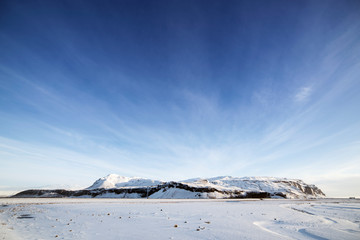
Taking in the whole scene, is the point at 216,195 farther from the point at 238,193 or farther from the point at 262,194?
the point at 262,194

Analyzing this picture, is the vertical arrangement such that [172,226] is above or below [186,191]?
below

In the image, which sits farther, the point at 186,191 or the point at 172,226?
the point at 186,191

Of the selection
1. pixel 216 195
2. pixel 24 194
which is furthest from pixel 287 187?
pixel 24 194

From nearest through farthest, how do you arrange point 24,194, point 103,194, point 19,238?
point 19,238
point 103,194
point 24,194

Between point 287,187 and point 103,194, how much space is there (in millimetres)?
176544

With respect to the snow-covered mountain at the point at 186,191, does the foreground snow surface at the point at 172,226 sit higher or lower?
lower

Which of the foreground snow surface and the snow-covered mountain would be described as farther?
the snow-covered mountain

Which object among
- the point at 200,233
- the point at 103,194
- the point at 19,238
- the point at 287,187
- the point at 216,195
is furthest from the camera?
the point at 287,187

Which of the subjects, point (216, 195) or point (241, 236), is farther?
point (216, 195)

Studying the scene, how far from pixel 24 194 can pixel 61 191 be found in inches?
1312

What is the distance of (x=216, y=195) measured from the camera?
100562 millimetres

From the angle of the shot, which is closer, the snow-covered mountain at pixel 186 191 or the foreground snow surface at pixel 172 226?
the foreground snow surface at pixel 172 226

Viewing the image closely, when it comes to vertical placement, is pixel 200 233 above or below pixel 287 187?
below

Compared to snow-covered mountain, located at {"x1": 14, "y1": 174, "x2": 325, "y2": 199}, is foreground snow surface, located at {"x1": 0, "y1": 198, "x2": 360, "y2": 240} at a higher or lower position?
lower
